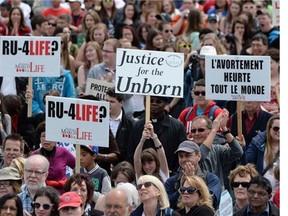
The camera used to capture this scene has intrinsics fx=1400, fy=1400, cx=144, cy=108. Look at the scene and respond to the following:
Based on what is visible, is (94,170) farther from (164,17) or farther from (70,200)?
(164,17)

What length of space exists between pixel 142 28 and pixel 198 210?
10.2m

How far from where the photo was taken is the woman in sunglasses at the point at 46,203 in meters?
13.8

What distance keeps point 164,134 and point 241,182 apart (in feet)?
6.46

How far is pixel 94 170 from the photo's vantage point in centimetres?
1561

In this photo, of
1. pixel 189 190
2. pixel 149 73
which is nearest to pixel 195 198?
pixel 189 190

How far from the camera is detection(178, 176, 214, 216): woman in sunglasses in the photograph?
14.0m

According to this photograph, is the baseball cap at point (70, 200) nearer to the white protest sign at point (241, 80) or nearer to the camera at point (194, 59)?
the white protest sign at point (241, 80)

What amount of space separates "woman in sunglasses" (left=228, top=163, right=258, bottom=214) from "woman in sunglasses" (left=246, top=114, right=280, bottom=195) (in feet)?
3.11

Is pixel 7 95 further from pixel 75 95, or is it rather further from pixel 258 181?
pixel 258 181

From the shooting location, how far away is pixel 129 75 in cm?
1658

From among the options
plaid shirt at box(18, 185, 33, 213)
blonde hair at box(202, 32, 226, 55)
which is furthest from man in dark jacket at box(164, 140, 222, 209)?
blonde hair at box(202, 32, 226, 55)

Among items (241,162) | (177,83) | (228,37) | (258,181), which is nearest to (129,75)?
(177,83)

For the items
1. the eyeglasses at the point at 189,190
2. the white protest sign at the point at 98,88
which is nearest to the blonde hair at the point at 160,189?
the eyeglasses at the point at 189,190

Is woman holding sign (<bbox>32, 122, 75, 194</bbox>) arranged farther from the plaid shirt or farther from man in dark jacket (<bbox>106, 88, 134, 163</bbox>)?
man in dark jacket (<bbox>106, 88, 134, 163</bbox>)
